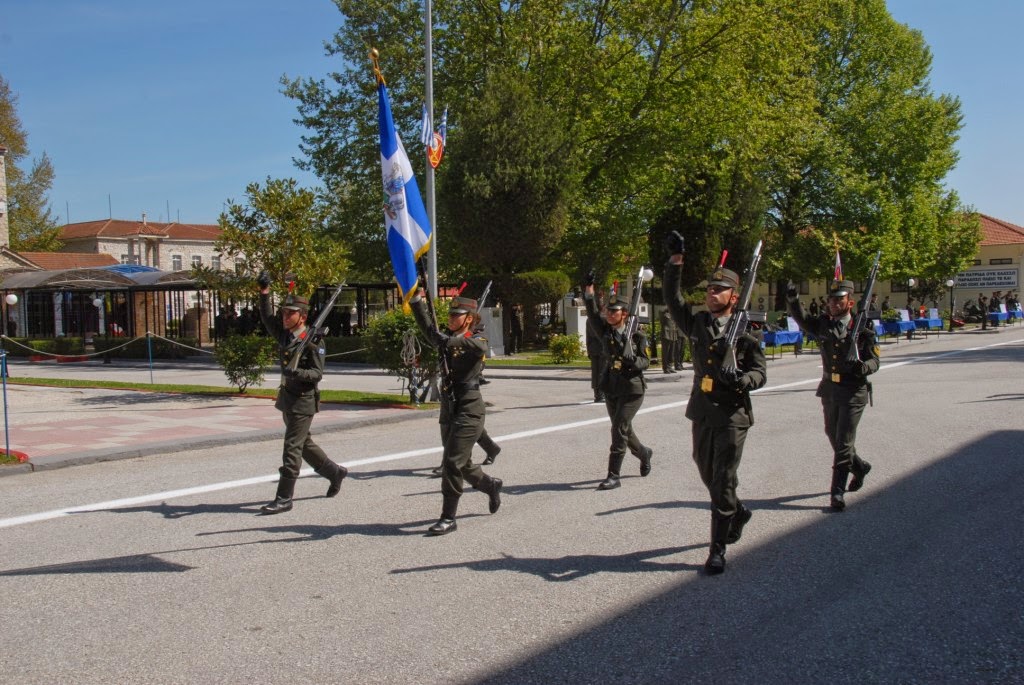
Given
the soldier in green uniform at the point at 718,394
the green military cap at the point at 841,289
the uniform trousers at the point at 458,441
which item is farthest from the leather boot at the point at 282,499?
the green military cap at the point at 841,289

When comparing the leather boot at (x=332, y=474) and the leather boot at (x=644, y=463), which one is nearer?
the leather boot at (x=332, y=474)

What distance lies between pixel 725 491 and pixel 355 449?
6.78 m

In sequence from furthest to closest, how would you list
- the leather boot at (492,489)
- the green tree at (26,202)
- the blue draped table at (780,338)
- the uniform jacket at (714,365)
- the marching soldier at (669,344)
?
the green tree at (26,202) < the blue draped table at (780,338) < the marching soldier at (669,344) < the leather boot at (492,489) < the uniform jacket at (714,365)

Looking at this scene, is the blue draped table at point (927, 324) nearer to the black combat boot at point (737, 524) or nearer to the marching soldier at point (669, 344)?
the marching soldier at point (669, 344)

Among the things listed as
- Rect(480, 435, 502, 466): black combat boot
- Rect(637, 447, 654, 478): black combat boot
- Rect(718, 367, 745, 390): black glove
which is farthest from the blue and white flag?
Rect(718, 367, 745, 390): black glove

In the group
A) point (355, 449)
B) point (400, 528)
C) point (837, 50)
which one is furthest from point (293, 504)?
point (837, 50)

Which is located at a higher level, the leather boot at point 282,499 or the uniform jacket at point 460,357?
the uniform jacket at point 460,357

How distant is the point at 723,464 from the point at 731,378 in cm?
56

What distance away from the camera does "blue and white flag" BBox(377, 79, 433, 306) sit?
8.58 meters

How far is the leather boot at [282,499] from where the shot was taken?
7.95 meters

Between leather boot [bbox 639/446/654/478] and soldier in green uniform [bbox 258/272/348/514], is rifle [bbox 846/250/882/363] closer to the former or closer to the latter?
leather boot [bbox 639/446/654/478]

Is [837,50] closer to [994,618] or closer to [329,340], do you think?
[329,340]

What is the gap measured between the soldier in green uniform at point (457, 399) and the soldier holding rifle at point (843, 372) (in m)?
2.58

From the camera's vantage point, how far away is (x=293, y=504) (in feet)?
27.2
